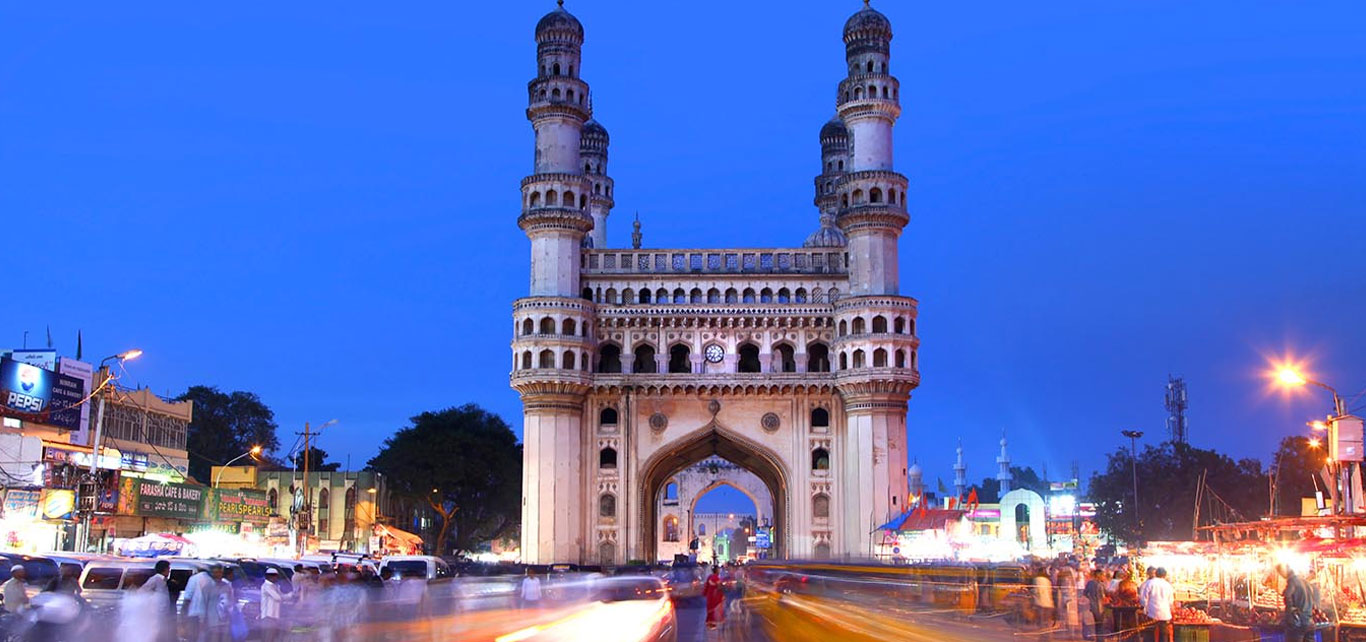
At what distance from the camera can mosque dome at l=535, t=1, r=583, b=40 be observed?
222ft

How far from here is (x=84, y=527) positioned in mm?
38094

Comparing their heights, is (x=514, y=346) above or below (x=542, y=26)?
below

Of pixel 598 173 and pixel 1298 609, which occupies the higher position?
pixel 598 173

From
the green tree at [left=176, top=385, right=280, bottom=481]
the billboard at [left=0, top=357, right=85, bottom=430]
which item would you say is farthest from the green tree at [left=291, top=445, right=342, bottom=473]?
the billboard at [left=0, top=357, right=85, bottom=430]

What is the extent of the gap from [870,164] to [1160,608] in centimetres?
4516

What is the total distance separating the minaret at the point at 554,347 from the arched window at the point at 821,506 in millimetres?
10090

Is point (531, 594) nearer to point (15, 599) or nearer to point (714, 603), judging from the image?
point (714, 603)

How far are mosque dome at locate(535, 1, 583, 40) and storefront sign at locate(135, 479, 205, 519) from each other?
2952 centimetres

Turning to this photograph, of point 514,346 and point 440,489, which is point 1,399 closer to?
point 514,346

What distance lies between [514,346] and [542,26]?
16461mm

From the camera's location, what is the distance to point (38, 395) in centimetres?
4497

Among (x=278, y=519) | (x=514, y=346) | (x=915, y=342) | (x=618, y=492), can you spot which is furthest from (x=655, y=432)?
(x=278, y=519)

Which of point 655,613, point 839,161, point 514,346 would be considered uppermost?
point 839,161

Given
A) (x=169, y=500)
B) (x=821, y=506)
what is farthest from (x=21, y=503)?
(x=821, y=506)
